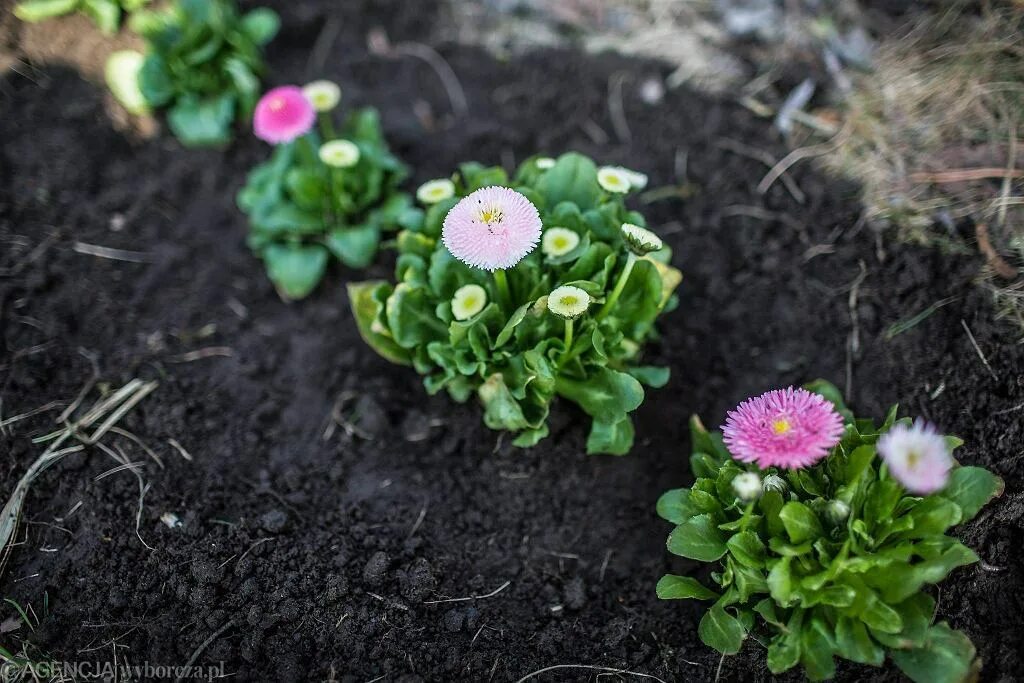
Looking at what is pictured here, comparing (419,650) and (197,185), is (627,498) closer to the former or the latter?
(419,650)

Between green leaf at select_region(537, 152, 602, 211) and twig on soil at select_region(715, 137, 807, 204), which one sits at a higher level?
green leaf at select_region(537, 152, 602, 211)

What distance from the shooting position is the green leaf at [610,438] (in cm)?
255

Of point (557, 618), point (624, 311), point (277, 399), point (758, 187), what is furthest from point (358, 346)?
point (758, 187)

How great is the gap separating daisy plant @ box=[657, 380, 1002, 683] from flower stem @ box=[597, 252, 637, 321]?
1.80ft

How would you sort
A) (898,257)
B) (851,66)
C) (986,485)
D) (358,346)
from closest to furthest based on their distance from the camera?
(986,485), (898,257), (358,346), (851,66)

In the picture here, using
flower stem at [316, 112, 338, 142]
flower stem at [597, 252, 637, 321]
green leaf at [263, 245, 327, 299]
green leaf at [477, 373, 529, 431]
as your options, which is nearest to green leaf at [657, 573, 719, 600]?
green leaf at [477, 373, 529, 431]

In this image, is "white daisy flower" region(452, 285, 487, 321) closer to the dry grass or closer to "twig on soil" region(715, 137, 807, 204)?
"twig on soil" region(715, 137, 807, 204)

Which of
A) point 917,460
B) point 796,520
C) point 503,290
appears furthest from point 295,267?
point 917,460

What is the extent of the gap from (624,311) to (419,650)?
1.27 m

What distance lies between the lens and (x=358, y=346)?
3.15 meters

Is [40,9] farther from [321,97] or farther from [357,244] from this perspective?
[357,244]

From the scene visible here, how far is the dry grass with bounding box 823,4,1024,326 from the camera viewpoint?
2.83 metres

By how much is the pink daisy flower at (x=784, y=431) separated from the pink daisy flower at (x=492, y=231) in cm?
77

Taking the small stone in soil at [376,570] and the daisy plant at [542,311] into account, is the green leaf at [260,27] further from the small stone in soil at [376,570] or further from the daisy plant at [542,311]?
the small stone in soil at [376,570]
